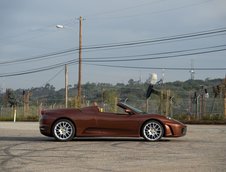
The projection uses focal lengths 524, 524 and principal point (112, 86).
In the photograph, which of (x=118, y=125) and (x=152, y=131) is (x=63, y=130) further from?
(x=152, y=131)

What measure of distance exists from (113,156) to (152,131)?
4032mm

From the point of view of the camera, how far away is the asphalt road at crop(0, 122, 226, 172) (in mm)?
9539

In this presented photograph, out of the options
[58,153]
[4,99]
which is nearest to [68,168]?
[58,153]

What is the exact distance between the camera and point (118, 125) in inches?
594

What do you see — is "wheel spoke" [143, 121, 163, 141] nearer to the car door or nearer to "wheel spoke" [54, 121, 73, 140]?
the car door

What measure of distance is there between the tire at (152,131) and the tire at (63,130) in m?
2.07

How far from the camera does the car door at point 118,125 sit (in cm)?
1503

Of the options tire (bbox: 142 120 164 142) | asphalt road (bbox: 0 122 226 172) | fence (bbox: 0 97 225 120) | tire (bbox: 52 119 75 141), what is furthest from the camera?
fence (bbox: 0 97 225 120)

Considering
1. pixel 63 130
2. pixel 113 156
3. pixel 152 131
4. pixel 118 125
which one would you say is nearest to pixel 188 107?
pixel 152 131

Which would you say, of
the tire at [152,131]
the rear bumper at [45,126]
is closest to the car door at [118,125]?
the tire at [152,131]

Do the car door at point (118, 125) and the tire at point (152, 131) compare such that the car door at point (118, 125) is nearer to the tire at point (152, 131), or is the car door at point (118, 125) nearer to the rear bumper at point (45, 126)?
the tire at point (152, 131)

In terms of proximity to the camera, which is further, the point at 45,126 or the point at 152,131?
the point at 45,126

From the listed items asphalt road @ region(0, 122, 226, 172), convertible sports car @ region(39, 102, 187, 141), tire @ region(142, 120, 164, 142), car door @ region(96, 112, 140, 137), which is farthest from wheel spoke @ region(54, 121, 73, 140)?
tire @ region(142, 120, 164, 142)

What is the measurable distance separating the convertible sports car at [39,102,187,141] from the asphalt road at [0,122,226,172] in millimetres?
485
